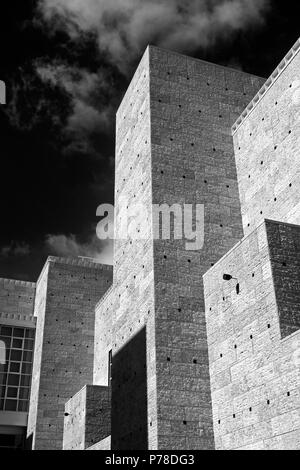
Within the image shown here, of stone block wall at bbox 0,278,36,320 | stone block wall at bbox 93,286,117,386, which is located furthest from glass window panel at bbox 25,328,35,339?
stone block wall at bbox 93,286,117,386

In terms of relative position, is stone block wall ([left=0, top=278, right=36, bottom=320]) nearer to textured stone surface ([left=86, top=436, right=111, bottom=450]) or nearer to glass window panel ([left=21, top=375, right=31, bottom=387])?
glass window panel ([left=21, top=375, right=31, bottom=387])

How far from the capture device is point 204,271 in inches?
955

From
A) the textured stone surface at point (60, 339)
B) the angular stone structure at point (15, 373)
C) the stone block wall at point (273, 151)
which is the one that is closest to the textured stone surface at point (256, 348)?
the stone block wall at point (273, 151)

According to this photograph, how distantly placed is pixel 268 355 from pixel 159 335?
636 cm

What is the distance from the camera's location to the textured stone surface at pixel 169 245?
70.9 feet

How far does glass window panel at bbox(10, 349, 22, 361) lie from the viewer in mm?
43000

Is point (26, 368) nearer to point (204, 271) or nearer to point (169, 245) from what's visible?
point (169, 245)

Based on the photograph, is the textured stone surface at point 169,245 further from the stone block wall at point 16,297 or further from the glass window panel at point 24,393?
the stone block wall at point 16,297

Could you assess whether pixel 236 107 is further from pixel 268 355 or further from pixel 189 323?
pixel 268 355

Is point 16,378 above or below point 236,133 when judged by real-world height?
below

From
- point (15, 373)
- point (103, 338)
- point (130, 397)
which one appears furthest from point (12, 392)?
point (130, 397)

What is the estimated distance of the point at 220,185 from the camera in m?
26.9

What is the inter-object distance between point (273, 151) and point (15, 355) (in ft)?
94.6
